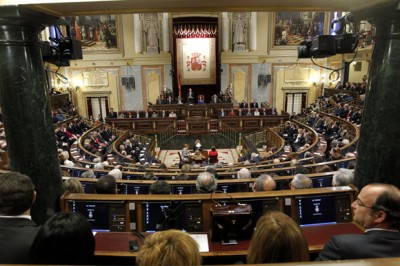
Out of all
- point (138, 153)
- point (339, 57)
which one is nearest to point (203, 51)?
point (339, 57)

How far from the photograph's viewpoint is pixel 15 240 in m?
1.74

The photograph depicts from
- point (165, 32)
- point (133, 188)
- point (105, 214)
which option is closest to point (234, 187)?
point (133, 188)

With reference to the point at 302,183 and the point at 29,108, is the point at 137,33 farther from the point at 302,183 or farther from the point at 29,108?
the point at 302,183

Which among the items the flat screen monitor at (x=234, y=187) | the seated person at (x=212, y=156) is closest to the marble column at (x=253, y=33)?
the seated person at (x=212, y=156)

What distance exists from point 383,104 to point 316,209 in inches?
46.2

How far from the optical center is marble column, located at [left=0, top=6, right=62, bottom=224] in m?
2.80

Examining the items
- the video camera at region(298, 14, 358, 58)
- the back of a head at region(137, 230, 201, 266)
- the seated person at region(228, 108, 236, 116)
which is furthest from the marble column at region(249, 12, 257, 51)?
the back of a head at region(137, 230, 201, 266)

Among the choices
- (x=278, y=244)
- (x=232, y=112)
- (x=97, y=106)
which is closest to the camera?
(x=278, y=244)

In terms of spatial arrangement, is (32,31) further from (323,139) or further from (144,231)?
(323,139)

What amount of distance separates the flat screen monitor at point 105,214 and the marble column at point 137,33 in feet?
55.5

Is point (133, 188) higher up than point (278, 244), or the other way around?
point (278, 244)

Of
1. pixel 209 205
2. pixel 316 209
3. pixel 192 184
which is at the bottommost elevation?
pixel 192 184

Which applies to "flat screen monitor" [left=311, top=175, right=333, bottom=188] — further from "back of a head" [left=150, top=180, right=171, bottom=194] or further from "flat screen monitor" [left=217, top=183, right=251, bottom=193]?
"back of a head" [left=150, top=180, right=171, bottom=194]

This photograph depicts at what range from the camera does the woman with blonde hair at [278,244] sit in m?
1.43
